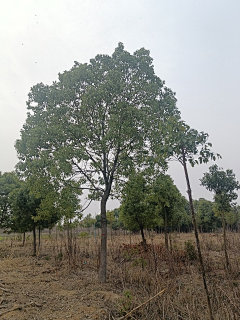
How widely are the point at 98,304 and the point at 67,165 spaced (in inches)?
129

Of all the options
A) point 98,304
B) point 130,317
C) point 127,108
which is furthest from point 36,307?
point 127,108

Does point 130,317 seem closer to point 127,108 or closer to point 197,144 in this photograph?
point 197,144

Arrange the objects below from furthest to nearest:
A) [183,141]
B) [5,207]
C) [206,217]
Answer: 1. [206,217]
2. [5,207]
3. [183,141]

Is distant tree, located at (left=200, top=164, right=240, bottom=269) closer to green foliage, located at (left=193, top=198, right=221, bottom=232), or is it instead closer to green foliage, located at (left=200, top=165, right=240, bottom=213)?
green foliage, located at (left=200, top=165, right=240, bottom=213)

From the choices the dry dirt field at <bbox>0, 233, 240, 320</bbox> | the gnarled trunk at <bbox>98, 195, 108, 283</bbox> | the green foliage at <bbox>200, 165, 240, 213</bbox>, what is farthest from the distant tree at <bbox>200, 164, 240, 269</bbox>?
the gnarled trunk at <bbox>98, 195, 108, 283</bbox>

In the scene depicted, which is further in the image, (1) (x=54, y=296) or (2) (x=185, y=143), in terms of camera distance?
(1) (x=54, y=296)

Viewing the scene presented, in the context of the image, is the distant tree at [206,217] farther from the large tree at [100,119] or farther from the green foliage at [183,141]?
the green foliage at [183,141]

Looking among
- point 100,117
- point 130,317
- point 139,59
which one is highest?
point 139,59

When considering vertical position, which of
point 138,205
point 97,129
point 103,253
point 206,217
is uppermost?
point 97,129

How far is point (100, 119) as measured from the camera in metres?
7.17

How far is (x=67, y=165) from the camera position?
6367 mm

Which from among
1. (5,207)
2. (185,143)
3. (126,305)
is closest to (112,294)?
(126,305)

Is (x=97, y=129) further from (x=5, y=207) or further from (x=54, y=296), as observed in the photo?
(x=5, y=207)

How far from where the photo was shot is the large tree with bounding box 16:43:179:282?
22.2ft
